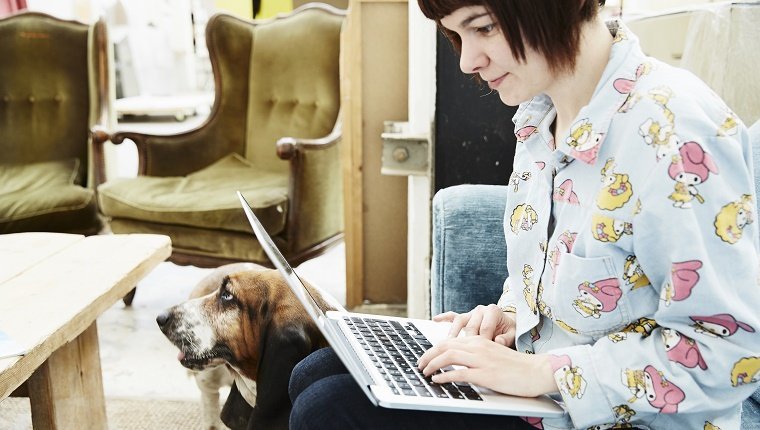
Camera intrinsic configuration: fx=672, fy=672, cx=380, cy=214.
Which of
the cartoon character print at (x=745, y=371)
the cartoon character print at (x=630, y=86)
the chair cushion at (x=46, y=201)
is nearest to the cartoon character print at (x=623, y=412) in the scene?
the cartoon character print at (x=745, y=371)

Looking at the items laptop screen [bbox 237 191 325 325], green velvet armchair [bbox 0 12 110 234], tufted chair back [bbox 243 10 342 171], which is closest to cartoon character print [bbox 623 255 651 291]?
laptop screen [bbox 237 191 325 325]

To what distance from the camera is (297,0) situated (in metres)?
5.48

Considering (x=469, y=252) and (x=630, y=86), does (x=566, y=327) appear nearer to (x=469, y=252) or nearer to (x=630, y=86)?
(x=630, y=86)

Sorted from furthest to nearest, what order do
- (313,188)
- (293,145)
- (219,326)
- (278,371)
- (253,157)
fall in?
(253,157) → (313,188) → (293,145) → (219,326) → (278,371)

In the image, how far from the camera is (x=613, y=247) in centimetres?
70

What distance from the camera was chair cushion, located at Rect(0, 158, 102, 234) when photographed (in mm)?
2463

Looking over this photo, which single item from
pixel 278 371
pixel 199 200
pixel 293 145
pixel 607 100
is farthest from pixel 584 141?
pixel 199 200

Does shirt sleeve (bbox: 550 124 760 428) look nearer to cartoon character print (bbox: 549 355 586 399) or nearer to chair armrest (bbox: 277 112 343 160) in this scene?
cartoon character print (bbox: 549 355 586 399)

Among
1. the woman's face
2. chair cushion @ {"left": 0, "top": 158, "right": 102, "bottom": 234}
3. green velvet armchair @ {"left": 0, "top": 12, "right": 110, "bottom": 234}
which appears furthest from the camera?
green velvet armchair @ {"left": 0, "top": 12, "right": 110, "bottom": 234}

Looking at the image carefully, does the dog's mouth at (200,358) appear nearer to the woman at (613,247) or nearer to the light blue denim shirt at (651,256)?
the woman at (613,247)

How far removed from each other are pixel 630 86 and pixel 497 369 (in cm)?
34

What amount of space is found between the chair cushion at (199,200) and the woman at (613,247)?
4.83 ft

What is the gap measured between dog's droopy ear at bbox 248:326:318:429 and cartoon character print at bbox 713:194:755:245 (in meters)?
0.67

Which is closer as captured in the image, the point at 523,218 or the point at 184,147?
the point at 523,218
